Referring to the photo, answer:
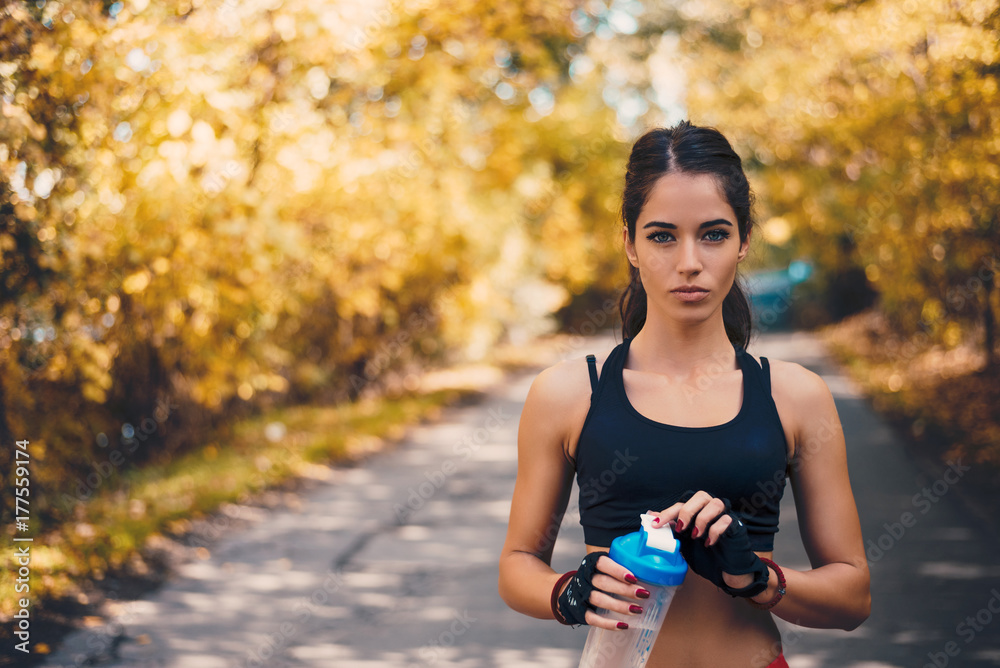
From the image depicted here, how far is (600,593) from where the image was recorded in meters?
1.56

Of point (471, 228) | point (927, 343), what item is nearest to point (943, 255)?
point (927, 343)

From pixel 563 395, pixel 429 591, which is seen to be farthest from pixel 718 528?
pixel 429 591

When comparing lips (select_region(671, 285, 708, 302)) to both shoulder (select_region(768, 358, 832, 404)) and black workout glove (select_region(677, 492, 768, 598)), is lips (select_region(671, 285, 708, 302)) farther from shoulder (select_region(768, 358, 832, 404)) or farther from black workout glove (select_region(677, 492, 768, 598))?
black workout glove (select_region(677, 492, 768, 598))

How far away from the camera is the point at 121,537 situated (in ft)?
19.7

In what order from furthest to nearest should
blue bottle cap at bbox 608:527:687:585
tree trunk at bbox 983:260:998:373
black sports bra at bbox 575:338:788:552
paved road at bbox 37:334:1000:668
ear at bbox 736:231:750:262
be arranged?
tree trunk at bbox 983:260:998:373
paved road at bbox 37:334:1000:668
ear at bbox 736:231:750:262
black sports bra at bbox 575:338:788:552
blue bottle cap at bbox 608:527:687:585

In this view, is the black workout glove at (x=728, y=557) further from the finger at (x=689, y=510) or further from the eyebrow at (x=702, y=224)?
the eyebrow at (x=702, y=224)

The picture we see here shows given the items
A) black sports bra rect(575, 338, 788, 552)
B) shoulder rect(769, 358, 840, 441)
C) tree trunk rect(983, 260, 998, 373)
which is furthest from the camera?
tree trunk rect(983, 260, 998, 373)

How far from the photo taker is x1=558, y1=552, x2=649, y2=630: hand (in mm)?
1511

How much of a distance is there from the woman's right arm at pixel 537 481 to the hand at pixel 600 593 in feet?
0.64

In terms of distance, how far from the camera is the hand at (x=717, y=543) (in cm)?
150

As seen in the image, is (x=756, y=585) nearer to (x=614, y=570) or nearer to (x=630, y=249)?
(x=614, y=570)

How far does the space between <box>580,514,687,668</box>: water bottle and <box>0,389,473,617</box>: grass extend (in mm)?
4382

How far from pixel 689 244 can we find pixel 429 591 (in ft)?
14.6

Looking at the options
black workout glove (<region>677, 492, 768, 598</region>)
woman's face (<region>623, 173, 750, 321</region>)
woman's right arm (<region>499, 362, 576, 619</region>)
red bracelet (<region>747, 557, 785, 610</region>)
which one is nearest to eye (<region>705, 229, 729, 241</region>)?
woman's face (<region>623, 173, 750, 321</region>)
